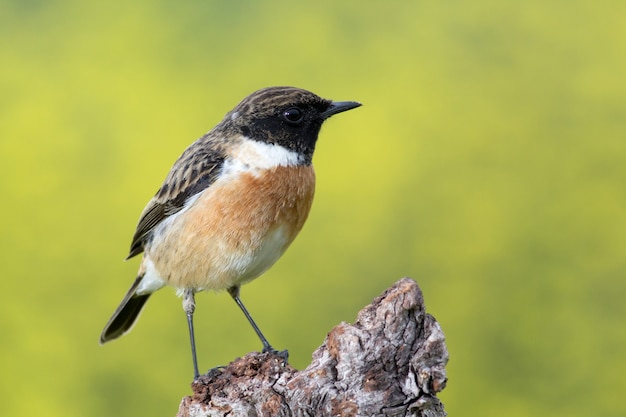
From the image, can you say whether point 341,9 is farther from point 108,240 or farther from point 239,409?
point 239,409

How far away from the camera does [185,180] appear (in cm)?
564

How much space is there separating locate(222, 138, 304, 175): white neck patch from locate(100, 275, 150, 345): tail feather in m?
1.33

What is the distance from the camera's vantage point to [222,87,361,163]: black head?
5465mm

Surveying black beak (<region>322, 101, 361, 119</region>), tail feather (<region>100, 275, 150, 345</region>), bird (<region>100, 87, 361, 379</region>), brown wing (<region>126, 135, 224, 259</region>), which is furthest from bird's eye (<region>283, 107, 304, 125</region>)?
tail feather (<region>100, 275, 150, 345</region>)

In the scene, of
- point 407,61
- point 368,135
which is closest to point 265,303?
point 368,135

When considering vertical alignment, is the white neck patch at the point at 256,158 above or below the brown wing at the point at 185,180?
below

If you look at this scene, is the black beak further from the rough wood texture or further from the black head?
the rough wood texture

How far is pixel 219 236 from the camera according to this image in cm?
543

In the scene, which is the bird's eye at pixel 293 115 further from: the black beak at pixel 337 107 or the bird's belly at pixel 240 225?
the bird's belly at pixel 240 225

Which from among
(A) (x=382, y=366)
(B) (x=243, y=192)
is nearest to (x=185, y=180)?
(B) (x=243, y=192)

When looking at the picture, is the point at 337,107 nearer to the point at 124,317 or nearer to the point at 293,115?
the point at 293,115

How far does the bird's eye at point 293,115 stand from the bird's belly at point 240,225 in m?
0.26

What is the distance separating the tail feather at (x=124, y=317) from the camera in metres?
6.41

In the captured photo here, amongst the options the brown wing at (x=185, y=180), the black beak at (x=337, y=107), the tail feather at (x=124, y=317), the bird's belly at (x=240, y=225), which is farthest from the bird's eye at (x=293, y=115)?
the tail feather at (x=124, y=317)
